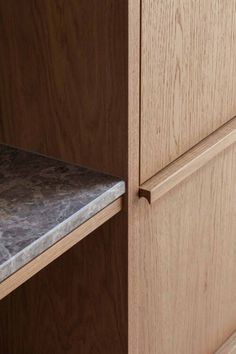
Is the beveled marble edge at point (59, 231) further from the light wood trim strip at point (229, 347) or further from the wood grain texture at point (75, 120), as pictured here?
the light wood trim strip at point (229, 347)

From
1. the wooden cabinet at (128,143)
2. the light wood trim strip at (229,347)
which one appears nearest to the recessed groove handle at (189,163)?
the wooden cabinet at (128,143)

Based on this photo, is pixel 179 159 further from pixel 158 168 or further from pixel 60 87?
pixel 60 87

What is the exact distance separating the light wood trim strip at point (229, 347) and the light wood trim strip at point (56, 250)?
0.70 m

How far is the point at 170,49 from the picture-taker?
1.31 meters

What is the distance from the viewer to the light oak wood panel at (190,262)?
145cm

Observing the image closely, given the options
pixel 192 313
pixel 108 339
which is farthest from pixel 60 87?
pixel 192 313

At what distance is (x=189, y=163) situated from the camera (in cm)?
142

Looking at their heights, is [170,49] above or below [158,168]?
above

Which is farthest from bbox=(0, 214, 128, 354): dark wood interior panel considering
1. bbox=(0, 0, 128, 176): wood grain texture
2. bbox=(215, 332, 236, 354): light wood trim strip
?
bbox=(215, 332, 236, 354): light wood trim strip

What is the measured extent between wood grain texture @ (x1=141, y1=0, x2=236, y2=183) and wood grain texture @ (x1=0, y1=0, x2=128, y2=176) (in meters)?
0.05

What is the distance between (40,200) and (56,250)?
11 centimetres

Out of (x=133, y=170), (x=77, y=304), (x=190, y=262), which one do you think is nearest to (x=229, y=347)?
(x=190, y=262)

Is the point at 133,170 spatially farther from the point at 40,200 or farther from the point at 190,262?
the point at 190,262

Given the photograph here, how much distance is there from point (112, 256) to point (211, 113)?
351 mm
